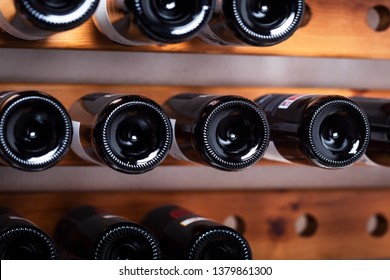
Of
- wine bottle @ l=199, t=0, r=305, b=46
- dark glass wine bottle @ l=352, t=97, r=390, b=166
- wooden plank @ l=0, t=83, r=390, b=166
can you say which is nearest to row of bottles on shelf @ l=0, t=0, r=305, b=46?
wine bottle @ l=199, t=0, r=305, b=46

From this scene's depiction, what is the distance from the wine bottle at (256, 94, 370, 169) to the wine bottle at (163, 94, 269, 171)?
0.06 metres

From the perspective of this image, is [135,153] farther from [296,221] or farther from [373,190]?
[373,190]

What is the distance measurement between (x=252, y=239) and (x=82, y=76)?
384 millimetres

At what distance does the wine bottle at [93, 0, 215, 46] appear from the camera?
2.60 feet

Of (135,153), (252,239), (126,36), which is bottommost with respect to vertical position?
(252,239)

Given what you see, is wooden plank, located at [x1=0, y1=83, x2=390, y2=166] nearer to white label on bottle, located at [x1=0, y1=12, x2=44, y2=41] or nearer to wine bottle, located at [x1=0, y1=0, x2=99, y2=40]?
white label on bottle, located at [x1=0, y1=12, x2=44, y2=41]

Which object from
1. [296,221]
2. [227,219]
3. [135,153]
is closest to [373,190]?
[296,221]

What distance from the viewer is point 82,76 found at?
3.44ft

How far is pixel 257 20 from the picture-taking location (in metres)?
0.86

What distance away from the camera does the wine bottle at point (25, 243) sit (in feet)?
2.70

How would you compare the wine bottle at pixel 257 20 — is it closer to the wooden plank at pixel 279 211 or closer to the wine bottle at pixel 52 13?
the wine bottle at pixel 52 13

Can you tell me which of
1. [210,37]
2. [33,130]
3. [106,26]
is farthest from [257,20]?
[33,130]

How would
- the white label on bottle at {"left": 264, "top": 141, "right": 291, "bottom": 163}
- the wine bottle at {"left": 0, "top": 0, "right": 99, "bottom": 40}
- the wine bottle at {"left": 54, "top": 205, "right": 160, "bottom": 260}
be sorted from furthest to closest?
1. the white label on bottle at {"left": 264, "top": 141, "right": 291, "bottom": 163}
2. the wine bottle at {"left": 54, "top": 205, "right": 160, "bottom": 260}
3. the wine bottle at {"left": 0, "top": 0, "right": 99, "bottom": 40}

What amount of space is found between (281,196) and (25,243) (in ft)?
1.55
